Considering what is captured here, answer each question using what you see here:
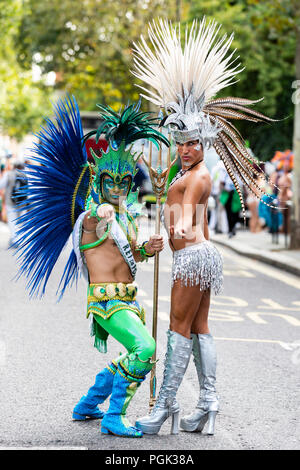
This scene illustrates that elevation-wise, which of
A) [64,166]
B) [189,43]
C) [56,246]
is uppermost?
[189,43]

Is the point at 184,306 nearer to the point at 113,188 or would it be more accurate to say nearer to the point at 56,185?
the point at 113,188

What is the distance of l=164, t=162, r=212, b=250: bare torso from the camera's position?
4820mm

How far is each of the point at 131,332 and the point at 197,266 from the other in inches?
21.5

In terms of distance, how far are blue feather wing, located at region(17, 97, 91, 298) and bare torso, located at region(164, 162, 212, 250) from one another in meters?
0.60

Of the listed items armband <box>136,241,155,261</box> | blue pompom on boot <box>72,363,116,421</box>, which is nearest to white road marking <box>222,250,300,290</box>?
blue pompom on boot <box>72,363,116,421</box>

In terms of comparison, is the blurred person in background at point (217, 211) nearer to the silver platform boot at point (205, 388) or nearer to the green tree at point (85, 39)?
the green tree at point (85, 39)

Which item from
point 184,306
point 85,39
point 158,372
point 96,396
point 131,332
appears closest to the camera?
point 131,332

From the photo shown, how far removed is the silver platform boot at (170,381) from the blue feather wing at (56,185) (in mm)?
789

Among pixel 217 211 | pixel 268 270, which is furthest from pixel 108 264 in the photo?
pixel 217 211

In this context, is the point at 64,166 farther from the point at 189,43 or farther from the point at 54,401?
the point at 54,401

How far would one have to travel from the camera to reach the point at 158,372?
268 inches

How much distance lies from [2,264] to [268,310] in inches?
236

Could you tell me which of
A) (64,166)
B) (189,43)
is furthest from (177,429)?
(189,43)
